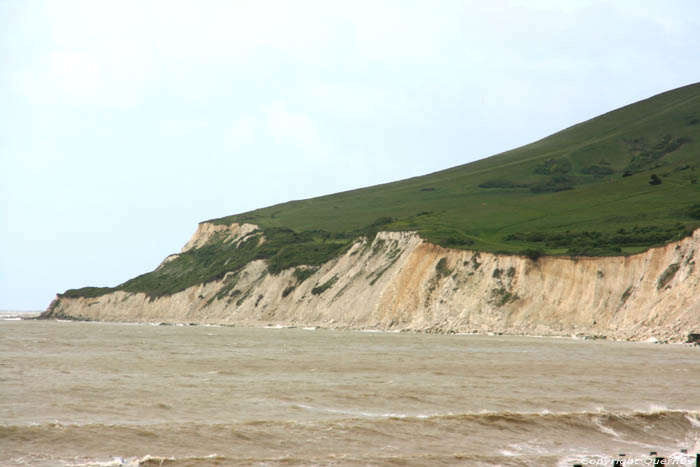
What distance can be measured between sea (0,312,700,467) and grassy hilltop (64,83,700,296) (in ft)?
126

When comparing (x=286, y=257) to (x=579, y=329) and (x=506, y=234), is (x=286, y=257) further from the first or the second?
(x=579, y=329)

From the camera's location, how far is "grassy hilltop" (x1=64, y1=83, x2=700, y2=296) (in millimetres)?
89525

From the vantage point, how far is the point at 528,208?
125438mm

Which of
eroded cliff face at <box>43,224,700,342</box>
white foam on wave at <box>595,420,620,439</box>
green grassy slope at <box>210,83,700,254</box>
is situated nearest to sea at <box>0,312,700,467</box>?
white foam on wave at <box>595,420,620,439</box>

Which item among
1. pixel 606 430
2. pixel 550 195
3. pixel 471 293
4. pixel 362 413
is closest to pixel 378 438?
pixel 362 413

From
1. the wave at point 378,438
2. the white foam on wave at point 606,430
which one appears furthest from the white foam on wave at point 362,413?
Result: the white foam on wave at point 606,430

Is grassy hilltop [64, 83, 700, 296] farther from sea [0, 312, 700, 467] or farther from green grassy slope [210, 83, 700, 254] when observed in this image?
sea [0, 312, 700, 467]

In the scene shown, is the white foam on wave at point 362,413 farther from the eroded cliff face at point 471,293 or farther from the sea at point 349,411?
the eroded cliff face at point 471,293

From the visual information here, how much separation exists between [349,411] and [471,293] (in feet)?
179

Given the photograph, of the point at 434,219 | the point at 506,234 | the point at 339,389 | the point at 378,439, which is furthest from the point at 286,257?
the point at 378,439

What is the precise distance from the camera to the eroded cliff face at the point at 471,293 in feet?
205

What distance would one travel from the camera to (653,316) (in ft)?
200

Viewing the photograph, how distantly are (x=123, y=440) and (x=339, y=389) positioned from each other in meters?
11.3

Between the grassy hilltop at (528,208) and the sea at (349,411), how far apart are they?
1515 inches
